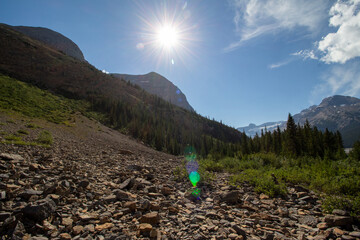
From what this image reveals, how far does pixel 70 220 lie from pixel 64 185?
1.91m

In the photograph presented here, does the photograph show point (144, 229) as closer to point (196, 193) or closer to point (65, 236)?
point (65, 236)

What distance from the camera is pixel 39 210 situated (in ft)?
12.0

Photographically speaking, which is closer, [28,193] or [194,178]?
[28,193]

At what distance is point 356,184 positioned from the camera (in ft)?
22.0

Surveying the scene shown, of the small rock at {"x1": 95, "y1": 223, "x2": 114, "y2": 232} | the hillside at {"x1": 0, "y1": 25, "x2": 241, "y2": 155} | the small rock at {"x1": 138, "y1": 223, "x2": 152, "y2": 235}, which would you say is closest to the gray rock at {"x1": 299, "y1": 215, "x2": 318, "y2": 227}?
the small rock at {"x1": 138, "y1": 223, "x2": 152, "y2": 235}

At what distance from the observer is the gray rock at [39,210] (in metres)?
3.56

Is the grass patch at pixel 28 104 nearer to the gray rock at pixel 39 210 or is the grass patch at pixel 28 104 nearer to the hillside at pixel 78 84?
the gray rock at pixel 39 210

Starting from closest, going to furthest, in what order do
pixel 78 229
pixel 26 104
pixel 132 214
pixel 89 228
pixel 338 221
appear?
pixel 78 229
pixel 89 228
pixel 338 221
pixel 132 214
pixel 26 104

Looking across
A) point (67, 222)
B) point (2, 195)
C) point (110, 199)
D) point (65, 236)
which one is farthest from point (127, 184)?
point (2, 195)

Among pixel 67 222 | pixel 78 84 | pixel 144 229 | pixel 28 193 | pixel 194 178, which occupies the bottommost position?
pixel 144 229

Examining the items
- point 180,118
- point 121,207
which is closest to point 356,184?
point 121,207

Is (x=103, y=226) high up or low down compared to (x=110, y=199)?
down

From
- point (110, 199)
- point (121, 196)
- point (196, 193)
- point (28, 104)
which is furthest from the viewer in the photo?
point (28, 104)

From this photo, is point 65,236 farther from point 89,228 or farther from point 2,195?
Answer: point 2,195
